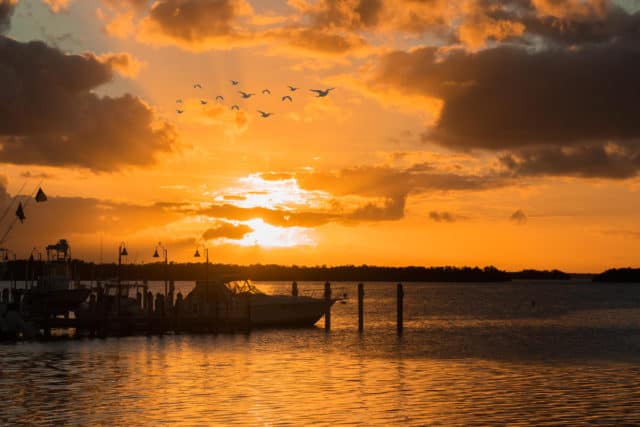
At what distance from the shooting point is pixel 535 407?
29500mm

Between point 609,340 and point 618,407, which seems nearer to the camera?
point 618,407

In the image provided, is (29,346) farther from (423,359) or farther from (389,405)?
(389,405)

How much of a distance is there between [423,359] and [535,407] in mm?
17424

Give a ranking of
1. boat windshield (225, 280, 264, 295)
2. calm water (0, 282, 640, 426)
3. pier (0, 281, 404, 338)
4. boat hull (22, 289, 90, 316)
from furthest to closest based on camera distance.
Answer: boat windshield (225, 280, 264, 295) < boat hull (22, 289, 90, 316) < pier (0, 281, 404, 338) < calm water (0, 282, 640, 426)

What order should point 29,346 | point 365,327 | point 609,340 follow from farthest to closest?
point 365,327, point 609,340, point 29,346

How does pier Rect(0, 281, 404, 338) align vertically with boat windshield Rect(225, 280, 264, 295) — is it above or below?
below

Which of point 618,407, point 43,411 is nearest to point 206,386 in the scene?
point 43,411

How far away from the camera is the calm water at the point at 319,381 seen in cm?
2778

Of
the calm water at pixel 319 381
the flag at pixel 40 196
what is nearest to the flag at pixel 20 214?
the flag at pixel 40 196

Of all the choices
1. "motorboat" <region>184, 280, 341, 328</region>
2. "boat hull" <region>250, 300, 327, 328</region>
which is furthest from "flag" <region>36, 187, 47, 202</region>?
"boat hull" <region>250, 300, 327, 328</region>

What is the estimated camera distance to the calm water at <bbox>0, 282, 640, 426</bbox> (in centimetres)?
2778

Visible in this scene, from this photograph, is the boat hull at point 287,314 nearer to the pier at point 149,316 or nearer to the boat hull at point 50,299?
the pier at point 149,316

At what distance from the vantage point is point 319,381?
119 feet

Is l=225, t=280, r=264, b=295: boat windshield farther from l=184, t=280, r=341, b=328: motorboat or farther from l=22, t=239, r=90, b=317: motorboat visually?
l=22, t=239, r=90, b=317: motorboat
